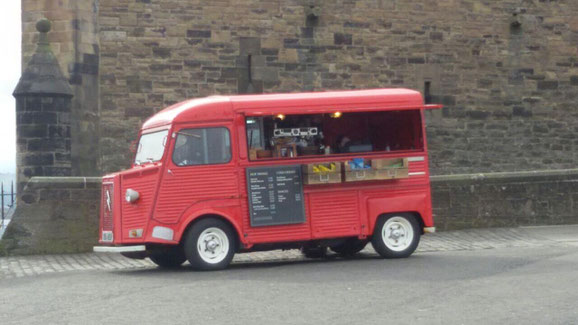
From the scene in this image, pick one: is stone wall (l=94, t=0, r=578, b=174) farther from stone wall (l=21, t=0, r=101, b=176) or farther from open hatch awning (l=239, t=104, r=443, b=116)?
open hatch awning (l=239, t=104, r=443, b=116)

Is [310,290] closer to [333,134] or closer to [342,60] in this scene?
[333,134]

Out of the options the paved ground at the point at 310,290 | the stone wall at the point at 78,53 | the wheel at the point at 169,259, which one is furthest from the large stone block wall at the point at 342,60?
the wheel at the point at 169,259

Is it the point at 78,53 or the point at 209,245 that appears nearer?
the point at 209,245

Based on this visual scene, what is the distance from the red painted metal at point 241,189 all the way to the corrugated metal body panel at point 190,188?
1cm

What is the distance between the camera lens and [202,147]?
1349 cm

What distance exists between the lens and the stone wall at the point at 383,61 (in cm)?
2183

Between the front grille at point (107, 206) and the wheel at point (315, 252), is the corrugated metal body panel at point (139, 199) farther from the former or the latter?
the wheel at point (315, 252)

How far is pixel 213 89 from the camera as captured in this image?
73.8 ft

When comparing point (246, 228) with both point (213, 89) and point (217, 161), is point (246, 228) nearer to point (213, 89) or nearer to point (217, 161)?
point (217, 161)

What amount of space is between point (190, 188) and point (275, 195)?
1.15m

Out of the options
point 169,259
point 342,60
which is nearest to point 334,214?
point 169,259

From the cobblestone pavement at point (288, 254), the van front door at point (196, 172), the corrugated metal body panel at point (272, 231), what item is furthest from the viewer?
the cobblestone pavement at point (288, 254)

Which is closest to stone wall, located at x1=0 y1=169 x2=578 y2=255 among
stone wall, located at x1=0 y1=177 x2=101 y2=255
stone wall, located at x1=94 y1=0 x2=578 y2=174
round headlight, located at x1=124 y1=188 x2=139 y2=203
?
stone wall, located at x1=0 y1=177 x2=101 y2=255

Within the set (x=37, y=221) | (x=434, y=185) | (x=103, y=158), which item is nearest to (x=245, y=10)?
(x=103, y=158)
